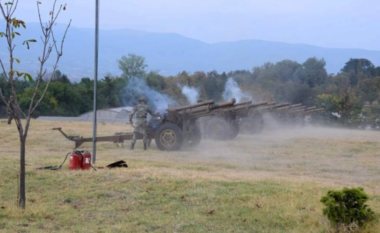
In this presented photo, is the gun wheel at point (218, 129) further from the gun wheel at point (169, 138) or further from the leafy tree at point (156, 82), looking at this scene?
the leafy tree at point (156, 82)

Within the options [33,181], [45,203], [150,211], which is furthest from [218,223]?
[33,181]

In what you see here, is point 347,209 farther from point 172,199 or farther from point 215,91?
point 215,91

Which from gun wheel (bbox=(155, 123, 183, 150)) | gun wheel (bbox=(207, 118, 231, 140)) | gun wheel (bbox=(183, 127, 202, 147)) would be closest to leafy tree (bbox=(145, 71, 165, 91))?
gun wheel (bbox=(207, 118, 231, 140))

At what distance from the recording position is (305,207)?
7.16 m

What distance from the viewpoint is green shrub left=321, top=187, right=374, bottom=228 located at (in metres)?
6.03

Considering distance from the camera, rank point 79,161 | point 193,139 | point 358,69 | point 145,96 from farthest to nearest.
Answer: point 358,69 < point 145,96 < point 193,139 < point 79,161

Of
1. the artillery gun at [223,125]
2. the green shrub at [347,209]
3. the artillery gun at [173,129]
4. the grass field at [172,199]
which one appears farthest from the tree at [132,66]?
the green shrub at [347,209]

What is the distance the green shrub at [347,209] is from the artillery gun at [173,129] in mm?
11020

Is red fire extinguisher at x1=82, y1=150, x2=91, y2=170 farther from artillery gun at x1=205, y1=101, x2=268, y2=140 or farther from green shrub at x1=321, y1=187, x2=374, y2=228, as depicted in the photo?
artillery gun at x1=205, y1=101, x2=268, y2=140

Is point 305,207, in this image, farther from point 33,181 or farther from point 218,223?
point 33,181

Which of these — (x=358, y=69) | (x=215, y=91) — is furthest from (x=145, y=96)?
(x=358, y=69)

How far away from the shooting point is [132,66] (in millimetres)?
61156

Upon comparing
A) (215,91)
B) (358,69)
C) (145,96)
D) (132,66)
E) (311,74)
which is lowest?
(145,96)

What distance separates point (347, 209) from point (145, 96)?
17.9m
